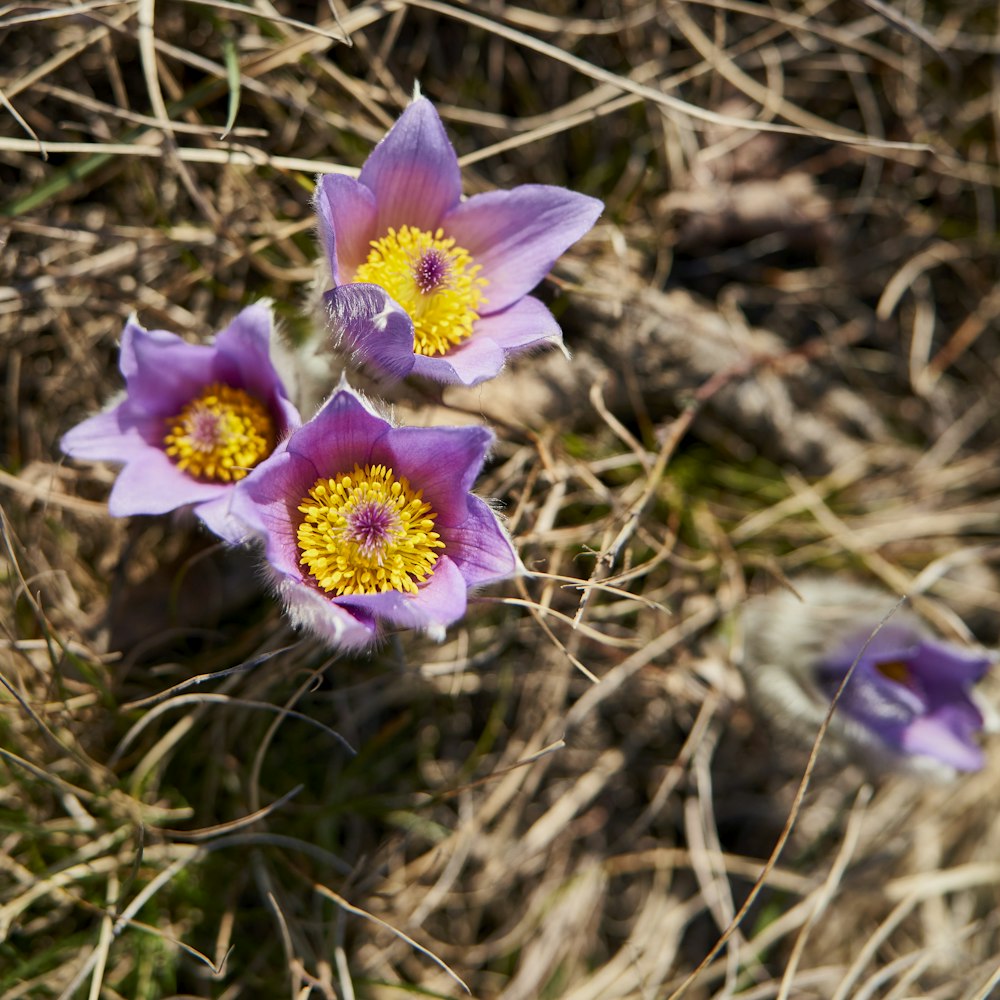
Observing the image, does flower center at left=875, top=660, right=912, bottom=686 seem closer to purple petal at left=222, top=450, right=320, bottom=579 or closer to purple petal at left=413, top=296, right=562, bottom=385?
purple petal at left=413, top=296, right=562, bottom=385

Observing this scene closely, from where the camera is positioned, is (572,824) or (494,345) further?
(572,824)

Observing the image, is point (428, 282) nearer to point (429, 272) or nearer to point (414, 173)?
point (429, 272)

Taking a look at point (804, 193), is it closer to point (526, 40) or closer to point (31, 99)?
point (526, 40)

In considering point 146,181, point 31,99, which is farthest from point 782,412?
point 31,99

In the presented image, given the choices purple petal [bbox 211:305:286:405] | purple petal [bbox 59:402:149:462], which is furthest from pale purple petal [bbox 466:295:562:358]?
purple petal [bbox 59:402:149:462]

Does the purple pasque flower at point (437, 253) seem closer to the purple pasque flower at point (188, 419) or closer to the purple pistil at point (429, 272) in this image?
the purple pistil at point (429, 272)

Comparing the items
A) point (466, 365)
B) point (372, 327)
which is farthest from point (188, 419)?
point (466, 365)
